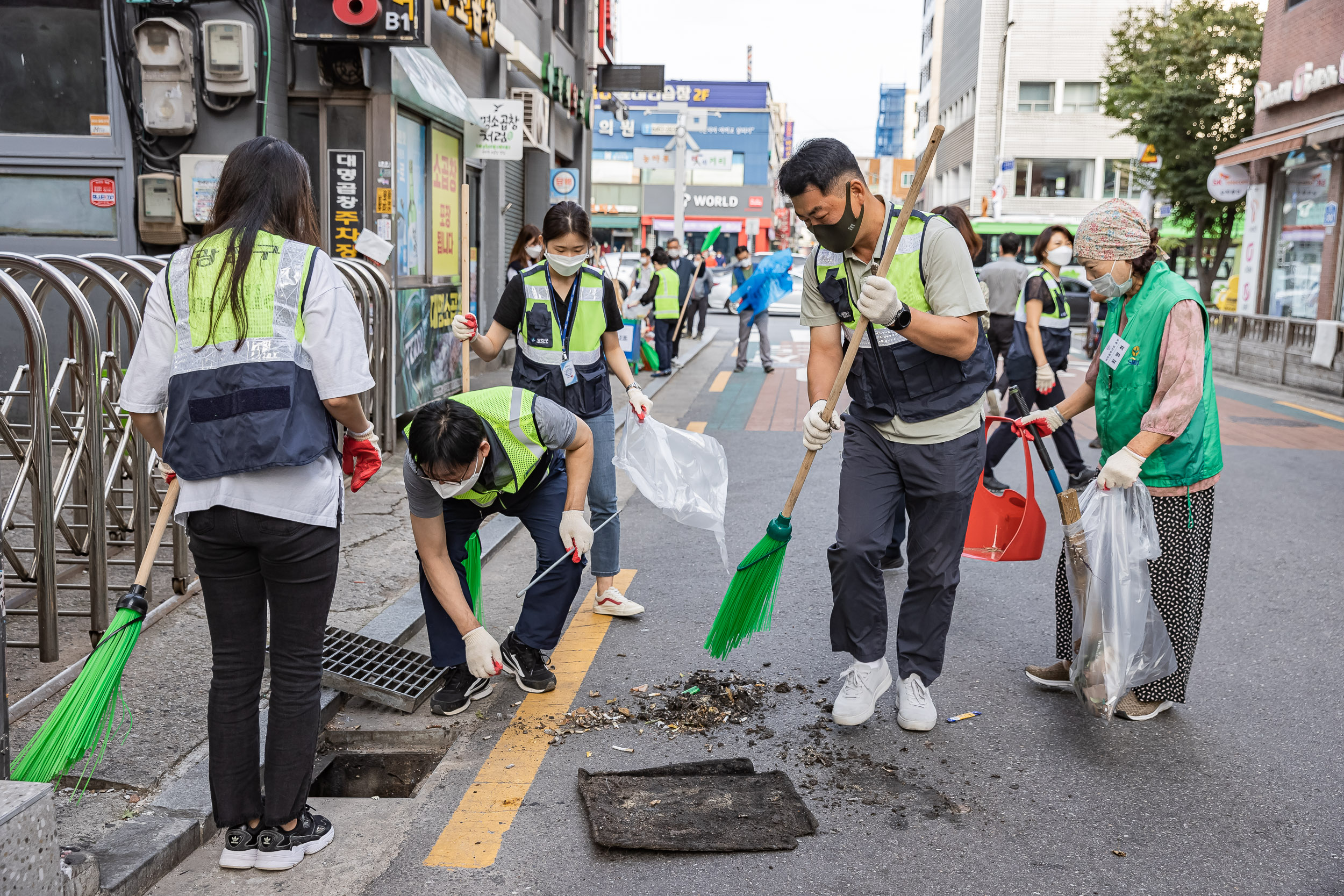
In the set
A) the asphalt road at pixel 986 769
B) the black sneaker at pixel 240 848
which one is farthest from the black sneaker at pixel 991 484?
the black sneaker at pixel 240 848

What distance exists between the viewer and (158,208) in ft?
27.8

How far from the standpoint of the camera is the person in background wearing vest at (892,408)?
347cm

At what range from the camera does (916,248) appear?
349 centimetres

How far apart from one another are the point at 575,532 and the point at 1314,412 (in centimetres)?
1200

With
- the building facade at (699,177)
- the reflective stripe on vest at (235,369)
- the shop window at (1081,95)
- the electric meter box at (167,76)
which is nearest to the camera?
the reflective stripe on vest at (235,369)

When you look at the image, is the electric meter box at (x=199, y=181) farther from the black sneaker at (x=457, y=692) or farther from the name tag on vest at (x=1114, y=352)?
the name tag on vest at (x=1114, y=352)

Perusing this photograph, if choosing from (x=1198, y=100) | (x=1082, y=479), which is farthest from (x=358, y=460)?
(x=1198, y=100)

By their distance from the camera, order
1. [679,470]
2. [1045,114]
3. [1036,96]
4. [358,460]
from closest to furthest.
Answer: [358,460], [679,470], [1045,114], [1036,96]

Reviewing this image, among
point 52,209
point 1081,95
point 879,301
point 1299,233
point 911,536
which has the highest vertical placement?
point 1081,95

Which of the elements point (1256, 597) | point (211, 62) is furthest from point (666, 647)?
point (211, 62)

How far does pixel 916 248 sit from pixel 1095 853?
5.95 ft

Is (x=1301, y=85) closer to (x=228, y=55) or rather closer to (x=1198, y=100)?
(x=1198, y=100)

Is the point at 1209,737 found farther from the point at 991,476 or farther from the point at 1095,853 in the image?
the point at 991,476

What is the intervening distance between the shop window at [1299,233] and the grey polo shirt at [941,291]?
16.1 m
